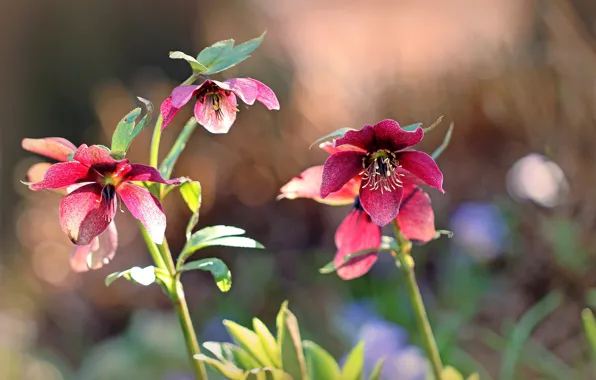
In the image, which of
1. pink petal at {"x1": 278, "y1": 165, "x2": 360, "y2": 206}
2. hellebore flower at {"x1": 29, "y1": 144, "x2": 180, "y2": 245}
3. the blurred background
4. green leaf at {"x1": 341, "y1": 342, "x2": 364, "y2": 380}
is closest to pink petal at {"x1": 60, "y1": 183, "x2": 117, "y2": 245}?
hellebore flower at {"x1": 29, "y1": 144, "x2": 180, "y2": 245}

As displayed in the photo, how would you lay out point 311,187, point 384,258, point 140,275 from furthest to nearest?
point 384,258 < point 311,187 < point 140,275

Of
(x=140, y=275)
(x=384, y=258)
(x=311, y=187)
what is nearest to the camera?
(x=140, y=275)

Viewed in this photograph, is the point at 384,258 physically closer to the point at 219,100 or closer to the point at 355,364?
the point at 355,364

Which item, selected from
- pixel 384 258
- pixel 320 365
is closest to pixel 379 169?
pixel 320 365

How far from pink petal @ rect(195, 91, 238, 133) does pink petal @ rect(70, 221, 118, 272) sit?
130 mm

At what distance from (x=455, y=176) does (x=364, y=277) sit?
295 mm

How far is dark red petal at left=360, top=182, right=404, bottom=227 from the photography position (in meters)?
0.46

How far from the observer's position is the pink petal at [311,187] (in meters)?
0.52

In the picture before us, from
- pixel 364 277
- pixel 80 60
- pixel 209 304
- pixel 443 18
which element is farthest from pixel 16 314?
pixel 443 18

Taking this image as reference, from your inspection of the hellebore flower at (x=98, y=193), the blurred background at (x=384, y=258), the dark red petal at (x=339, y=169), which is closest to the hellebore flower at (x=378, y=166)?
the dark red petal at (x=339, y=169)

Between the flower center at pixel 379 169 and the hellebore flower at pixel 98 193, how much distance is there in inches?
5.1

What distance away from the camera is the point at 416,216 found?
0.52 m

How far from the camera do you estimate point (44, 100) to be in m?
3.09

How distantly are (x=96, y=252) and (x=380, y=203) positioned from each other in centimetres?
21
